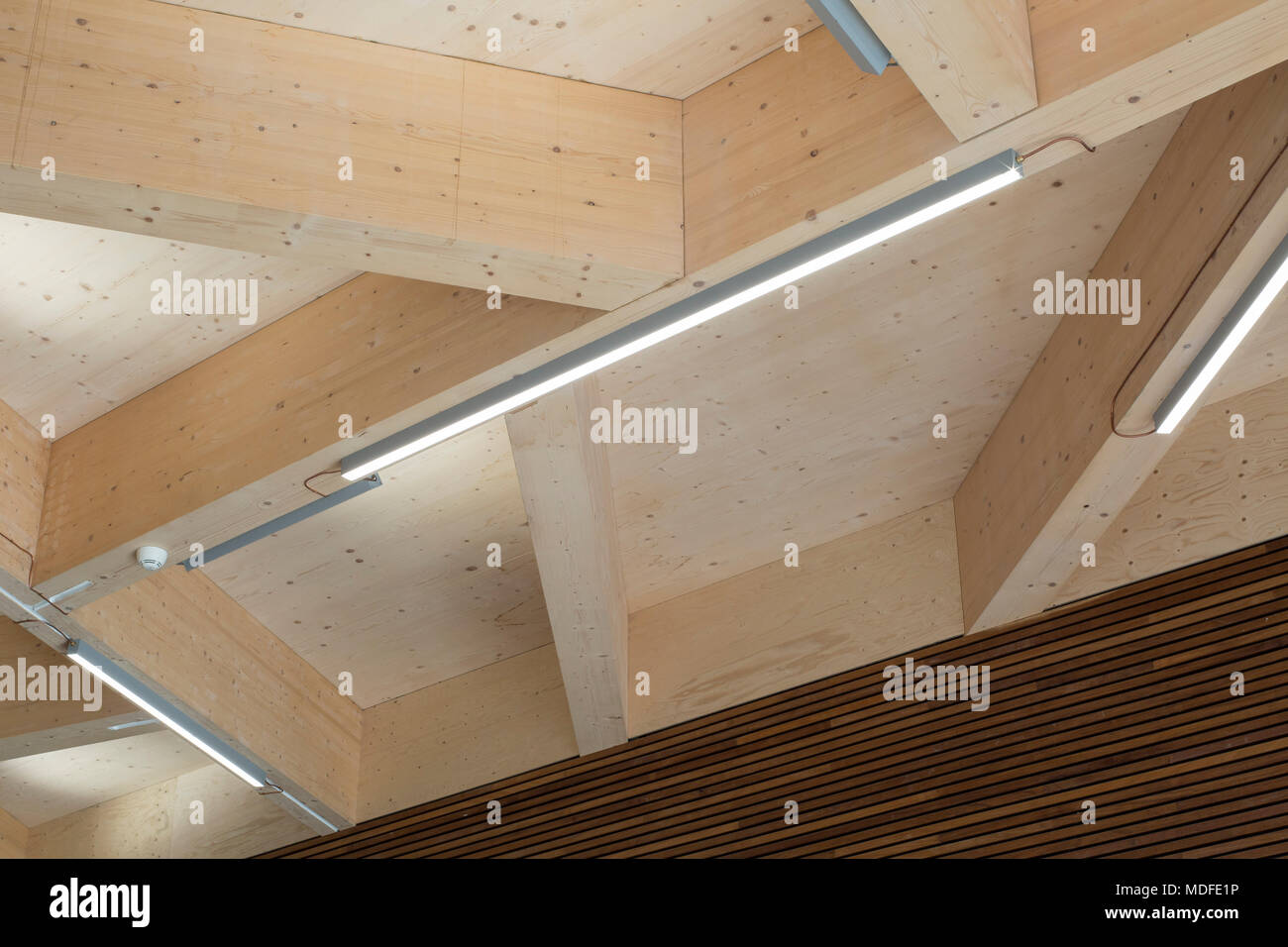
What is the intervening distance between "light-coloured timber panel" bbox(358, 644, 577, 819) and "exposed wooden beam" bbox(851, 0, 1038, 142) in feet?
11.9

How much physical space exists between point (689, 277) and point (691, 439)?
1.71 m

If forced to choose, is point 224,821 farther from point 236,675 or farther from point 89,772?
point 236,675

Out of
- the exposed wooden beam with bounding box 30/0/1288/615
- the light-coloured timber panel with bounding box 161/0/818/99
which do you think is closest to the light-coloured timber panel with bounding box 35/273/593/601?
the exposed wooden beam with bounding box 30/0/1288/615

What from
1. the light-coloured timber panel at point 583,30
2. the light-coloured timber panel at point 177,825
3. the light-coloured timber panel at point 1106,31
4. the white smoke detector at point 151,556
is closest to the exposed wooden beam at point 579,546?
the light-coloured timber panel at point 583,30

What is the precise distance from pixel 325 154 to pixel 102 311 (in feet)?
4.58

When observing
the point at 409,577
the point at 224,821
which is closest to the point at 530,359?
the point at 409,577

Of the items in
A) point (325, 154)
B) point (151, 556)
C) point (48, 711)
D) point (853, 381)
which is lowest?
point (48, 711)

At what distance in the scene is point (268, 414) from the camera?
4098mm

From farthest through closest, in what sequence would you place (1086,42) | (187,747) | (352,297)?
(187,747), (352,297), (1086,42)

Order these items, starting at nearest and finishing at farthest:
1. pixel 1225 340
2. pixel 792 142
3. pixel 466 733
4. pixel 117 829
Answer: pixel 792 142
pixel 1225 340
pixel 466 733
pixel 117 829
